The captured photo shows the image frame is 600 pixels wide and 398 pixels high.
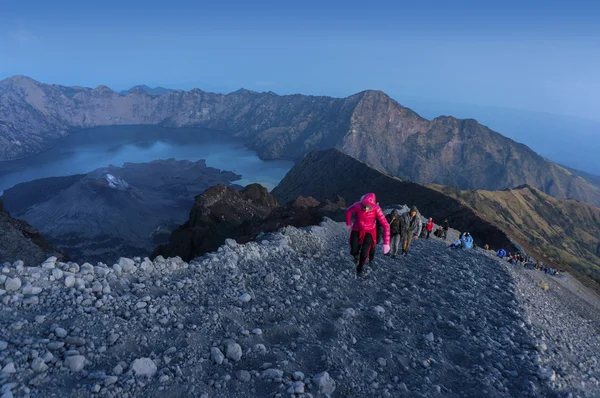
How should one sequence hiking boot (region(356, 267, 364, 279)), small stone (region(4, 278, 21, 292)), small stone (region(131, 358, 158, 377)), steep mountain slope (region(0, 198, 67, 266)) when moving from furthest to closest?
steep mountain slope (region(0, 198, 67, 266))
hiking boot (region(356, 267, 364, 279))
small stone (region(4, 278, 21, 292))
small stone (region(131, 358, 158, 377))

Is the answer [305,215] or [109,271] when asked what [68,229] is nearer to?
[305,215]

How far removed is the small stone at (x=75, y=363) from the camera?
16.1ft

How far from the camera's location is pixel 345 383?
576 cm

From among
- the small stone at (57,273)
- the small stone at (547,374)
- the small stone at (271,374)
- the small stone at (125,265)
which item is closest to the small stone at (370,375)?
the small stone at (271,374)

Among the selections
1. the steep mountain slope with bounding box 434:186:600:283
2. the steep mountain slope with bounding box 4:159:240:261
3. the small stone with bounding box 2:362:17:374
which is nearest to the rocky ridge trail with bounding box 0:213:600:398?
the small stone with bounding box 2:362:17:374

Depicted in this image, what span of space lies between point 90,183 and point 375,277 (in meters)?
193

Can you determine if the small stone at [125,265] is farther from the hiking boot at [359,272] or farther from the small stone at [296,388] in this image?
the hiking boot at [359,272]

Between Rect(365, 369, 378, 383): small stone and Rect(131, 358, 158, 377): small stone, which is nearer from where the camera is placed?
Rect(131, 358, 158, 377): small stone

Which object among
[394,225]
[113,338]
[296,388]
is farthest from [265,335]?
[394,225]

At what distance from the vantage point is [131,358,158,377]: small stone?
5035mm

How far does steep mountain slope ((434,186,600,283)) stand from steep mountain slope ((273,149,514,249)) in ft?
96.2

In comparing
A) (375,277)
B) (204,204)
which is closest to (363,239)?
(375,277)

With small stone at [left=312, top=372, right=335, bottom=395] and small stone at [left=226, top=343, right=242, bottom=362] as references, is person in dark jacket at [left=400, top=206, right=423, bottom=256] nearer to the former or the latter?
small stone at [left=312, top=372, right=335, bottom=395]

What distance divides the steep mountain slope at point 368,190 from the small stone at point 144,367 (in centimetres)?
4683
